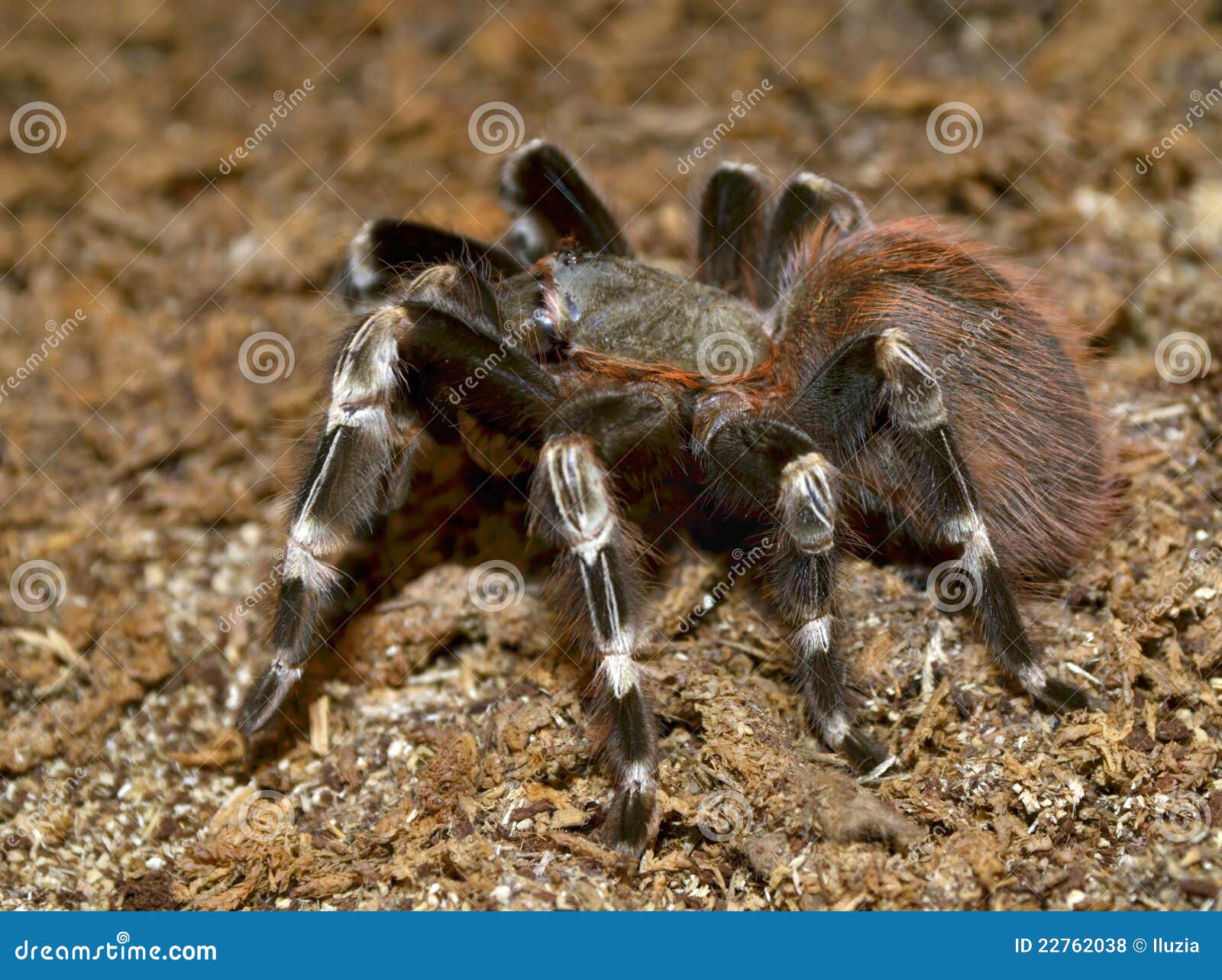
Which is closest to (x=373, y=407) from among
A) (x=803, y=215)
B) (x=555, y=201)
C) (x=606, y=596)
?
(x=606, y=596)

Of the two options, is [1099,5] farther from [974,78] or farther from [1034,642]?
[1034,642]

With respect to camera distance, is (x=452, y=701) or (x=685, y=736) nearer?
(x=685, y=736)

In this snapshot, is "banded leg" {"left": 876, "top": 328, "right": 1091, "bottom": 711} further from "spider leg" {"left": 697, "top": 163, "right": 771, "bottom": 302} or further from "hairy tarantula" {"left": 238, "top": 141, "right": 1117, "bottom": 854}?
"spider leg" {"left": 697, "top": 163, "right": 771, "bottom": 302}

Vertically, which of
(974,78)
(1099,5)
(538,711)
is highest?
(1099,5)

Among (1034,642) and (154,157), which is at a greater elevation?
(154,157)

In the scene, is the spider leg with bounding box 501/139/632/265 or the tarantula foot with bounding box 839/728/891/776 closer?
the tarantula foot with bounding box 839/728/891/776

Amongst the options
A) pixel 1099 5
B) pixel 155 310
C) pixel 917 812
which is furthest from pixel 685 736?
pixel 1099 5

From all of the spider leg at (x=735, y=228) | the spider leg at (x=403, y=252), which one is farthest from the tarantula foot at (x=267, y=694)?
the spider leg at (x=735, y=228)

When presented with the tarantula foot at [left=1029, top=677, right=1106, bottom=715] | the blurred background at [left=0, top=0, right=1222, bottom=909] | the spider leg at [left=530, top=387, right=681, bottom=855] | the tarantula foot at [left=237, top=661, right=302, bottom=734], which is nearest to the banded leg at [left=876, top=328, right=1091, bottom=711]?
the tarantula foot at [left=1029, top=677, right=1106, bottom=715]
